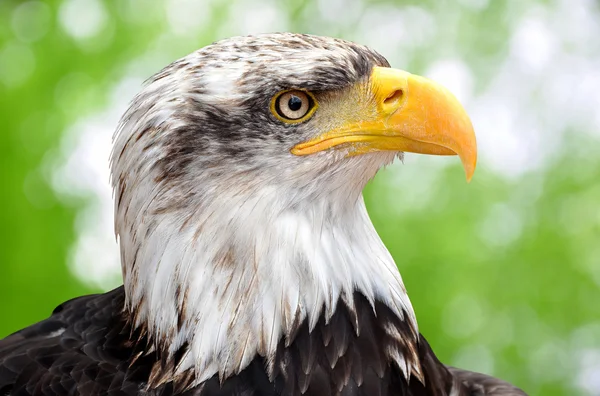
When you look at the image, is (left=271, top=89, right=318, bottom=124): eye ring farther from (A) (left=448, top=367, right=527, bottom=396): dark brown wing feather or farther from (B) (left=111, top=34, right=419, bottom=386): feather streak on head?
(A) (left=448, top=367, right=527, bottom=396): dark brown wing feather

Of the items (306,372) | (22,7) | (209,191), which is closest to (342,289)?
(306,372)

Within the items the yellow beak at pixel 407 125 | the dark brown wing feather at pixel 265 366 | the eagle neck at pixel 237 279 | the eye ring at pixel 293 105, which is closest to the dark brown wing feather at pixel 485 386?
the dark brown wing feather at pixel 265 366

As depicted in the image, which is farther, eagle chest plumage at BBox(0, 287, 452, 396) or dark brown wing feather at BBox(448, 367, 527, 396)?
dark brown wing feather at BBox(448, 367, 527, 396)

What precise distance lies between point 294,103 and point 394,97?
0.21 meters

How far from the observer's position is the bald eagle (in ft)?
4.95

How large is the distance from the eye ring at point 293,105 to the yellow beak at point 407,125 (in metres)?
0.05

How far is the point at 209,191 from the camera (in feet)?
4.96

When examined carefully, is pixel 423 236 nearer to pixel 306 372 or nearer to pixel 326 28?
pixel 326 28

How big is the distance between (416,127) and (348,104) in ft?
0.50

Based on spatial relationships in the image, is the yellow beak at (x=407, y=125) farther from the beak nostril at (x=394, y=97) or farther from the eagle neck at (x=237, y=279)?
the eagle neck at (x=237, y=279)

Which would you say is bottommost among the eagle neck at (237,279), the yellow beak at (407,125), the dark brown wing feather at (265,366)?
the dark brown wing feather at (265,366)

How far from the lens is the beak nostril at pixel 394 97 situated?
1544 millimetres

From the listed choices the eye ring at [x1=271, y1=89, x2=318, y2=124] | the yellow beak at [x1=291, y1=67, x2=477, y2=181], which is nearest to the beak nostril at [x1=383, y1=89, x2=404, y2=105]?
the yellow beak at [x1=291, y1=67, x2=477, y2=181]

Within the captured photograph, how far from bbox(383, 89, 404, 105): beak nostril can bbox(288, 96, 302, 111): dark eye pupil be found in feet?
0.59
